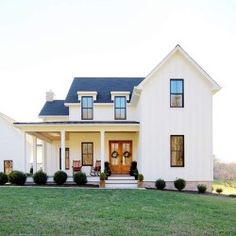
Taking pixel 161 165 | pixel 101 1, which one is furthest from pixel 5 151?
pixel 101 1

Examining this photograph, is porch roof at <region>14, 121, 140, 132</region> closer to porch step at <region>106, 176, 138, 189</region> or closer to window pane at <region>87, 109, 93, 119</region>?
porch step at <region>106, 176, 138, 189</region>

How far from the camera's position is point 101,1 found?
1748cm

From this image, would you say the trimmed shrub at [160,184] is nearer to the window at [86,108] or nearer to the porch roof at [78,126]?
the porch roof at [78,126]

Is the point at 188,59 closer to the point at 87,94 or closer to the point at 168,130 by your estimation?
the point at 168,130

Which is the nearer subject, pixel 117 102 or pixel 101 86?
pixel 117 102

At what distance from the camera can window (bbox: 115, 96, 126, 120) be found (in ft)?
85.0

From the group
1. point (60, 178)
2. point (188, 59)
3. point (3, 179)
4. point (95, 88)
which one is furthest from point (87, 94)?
point (3, 179)

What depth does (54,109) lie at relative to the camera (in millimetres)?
29422

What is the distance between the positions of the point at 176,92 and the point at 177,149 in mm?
3413

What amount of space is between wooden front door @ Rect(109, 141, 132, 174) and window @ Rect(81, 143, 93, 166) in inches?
58.0

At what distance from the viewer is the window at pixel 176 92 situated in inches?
827

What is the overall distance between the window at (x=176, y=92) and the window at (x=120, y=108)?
5671mm

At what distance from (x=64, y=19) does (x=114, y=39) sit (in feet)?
11.3

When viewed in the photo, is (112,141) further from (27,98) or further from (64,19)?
(27,98)
